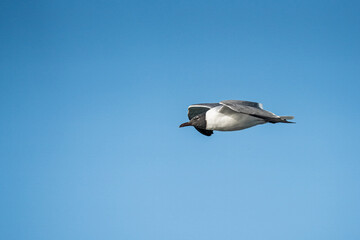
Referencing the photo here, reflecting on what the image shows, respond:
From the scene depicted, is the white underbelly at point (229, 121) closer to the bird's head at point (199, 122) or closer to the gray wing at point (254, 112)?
the bird's head at point (199, 122)

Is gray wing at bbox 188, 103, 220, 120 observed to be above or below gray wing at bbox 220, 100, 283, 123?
above

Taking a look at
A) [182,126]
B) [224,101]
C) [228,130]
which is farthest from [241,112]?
[182,126]

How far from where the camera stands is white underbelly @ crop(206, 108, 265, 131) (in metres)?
12.6

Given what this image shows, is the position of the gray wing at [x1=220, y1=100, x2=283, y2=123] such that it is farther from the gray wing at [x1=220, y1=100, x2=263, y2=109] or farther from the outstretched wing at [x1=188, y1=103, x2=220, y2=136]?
the outstretched wing at [x1=188, y1=103, x2=220, y2=136]

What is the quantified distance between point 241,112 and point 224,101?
0.94m

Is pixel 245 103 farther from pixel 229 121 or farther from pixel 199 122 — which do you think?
pixel 199 122

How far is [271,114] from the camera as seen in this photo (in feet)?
39.1

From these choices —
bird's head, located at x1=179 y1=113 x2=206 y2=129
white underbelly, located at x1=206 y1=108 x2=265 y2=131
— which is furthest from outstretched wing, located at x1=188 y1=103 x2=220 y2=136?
white underbelly, located at x1=206 y1=108 x2=265 y2=131

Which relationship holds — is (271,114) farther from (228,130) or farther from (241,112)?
(228,130)

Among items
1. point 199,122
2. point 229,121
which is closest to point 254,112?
point 229,121

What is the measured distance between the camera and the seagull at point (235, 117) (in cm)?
1177

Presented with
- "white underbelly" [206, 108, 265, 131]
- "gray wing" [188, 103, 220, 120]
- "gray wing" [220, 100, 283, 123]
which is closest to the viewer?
"gray wing" [220, 100, 283, 123]

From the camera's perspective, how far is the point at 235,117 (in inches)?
501

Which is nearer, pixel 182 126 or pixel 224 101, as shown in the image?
pixel 224 101
